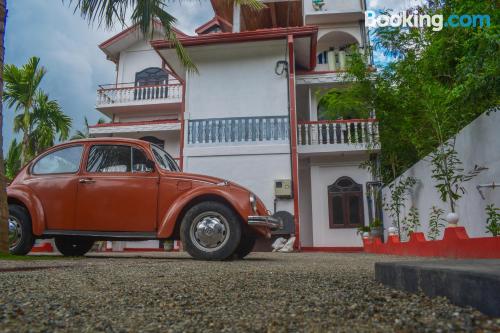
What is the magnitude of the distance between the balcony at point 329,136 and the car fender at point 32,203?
326 inches

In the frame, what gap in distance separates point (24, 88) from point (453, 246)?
53.3ft

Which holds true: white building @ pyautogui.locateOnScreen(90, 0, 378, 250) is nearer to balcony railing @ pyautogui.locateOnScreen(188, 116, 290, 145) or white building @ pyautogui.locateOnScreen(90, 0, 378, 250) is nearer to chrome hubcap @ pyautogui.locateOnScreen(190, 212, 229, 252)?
balcony railing @ pyautogui.locateOnScreen(188, 116, 290, 145)

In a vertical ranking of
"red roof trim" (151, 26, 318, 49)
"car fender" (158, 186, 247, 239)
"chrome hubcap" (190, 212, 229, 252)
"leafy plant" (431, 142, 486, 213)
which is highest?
"red roof trim" (151, 26, 318, 49)

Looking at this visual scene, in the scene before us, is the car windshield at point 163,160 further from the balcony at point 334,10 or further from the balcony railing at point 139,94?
the balcony at point 334,10

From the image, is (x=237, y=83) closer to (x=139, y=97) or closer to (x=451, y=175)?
(x=139, y=97)

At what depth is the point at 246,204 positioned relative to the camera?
15.3ft

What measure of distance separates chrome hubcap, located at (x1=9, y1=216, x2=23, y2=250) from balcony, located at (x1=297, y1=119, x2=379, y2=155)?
8395 mm

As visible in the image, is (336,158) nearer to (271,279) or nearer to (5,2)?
(5,2)

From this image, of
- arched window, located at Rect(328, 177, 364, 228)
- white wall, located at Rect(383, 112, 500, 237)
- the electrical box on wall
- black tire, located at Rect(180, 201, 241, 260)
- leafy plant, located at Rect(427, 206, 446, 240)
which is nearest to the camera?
white wall, located at Rect(383, 112, 500, 237)

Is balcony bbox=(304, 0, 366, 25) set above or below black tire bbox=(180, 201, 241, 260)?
above

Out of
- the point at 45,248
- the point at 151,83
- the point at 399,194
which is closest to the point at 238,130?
the point at 399,194

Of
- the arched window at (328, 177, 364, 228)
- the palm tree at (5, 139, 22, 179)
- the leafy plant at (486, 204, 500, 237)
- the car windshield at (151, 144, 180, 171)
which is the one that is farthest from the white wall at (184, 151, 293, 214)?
the palm tree at (5, 139, 22, 179)

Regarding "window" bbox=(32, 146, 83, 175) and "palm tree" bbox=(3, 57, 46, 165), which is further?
"palm tree" bbox=(3, 57, 46, 165)

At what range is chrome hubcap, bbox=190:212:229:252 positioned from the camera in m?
4.58
